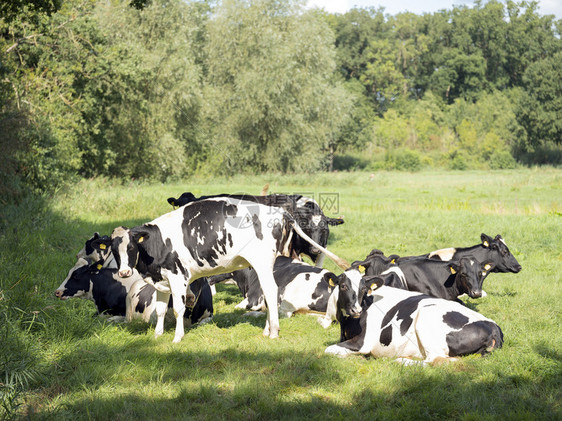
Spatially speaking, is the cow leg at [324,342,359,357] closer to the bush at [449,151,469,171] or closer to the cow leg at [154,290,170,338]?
the cow leg at [154,290,170,338]

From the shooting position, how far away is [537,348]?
6.51m

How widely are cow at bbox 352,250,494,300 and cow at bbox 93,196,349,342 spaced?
1.43 m

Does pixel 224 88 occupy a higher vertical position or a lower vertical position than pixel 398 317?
higher

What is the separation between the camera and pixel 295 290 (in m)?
9.20

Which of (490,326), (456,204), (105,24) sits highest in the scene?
(105,24)

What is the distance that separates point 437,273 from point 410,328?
8.52 feet

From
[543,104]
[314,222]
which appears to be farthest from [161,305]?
[543,104]

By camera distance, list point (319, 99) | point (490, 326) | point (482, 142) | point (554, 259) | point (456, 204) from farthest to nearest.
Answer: point (482, 142) < point (319, 99) < point (456, 204) < point (554, 259) < point (490, 326)

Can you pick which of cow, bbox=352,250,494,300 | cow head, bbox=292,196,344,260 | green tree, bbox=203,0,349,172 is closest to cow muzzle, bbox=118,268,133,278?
cow, bbox=352,250,494,300

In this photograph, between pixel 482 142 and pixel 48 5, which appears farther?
pixel 482 142

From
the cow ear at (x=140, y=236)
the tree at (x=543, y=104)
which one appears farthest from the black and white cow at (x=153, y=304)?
the tree at (x=543, y=104)

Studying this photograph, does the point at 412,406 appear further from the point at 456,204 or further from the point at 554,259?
the point at 456,204

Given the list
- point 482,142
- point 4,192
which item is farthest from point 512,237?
point 482,142

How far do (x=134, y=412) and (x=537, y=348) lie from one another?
14.4 feet
